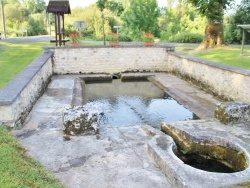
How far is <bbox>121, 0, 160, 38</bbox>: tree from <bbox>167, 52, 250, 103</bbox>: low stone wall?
15.3 m

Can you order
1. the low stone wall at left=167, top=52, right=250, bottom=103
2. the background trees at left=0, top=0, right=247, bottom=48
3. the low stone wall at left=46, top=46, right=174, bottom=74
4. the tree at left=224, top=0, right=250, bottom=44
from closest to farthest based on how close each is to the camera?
the low stone wall at left=167, top=52, right=250, bottom=103 → the low stone wall at left=46, top=46, right=174, bottom=74 → the background trees at left=0, top=0, right=247, bottom=48 → the tree at left=224, top=0, right=250, bottom=44

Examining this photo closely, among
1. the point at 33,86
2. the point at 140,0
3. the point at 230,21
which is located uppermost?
the point at 140,0


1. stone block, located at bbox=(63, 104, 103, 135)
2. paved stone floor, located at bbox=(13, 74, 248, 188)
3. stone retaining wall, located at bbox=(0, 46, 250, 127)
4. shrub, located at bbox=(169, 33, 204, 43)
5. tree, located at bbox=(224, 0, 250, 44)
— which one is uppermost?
tree, located at bbox=(224, 0, 250, 44)

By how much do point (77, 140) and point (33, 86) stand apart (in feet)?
10.2

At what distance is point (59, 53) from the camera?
515 inches

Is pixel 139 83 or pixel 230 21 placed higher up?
pixel 230 21

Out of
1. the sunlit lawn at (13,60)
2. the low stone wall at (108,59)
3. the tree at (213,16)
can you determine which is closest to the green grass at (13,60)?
the sunlit lawn at (13,60)

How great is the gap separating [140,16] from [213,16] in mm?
13188

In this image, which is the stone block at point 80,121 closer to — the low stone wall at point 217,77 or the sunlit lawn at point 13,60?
the sunlit lawn at point 13,60

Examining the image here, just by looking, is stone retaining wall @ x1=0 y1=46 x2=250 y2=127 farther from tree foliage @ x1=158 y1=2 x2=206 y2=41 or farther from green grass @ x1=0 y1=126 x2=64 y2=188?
tree foliage @ x1=158 y1=2 x2=206 y2=41

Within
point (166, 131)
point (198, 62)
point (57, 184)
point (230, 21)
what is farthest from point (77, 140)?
point (230, 21)

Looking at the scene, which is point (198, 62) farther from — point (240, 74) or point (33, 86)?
point (33, 86)

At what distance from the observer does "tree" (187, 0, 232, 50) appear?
1450 centimetres

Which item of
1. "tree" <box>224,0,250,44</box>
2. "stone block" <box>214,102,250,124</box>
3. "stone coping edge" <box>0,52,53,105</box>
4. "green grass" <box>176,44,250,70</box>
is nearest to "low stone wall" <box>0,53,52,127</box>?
"stone coping edge" <box>0,52,53,105</box>
